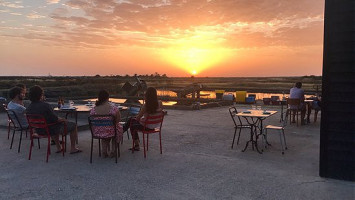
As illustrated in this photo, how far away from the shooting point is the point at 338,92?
4328 mm

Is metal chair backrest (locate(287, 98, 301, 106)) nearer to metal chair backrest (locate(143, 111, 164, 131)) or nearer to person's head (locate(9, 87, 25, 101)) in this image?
metal chair backrest (locate(143, 111, 164, 131))

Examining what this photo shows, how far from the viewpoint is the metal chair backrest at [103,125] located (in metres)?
5.15

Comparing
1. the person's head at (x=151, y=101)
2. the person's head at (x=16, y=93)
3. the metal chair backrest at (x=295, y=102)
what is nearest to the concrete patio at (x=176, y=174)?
the person's head at (x=151, y=101)

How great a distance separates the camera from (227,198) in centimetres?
370

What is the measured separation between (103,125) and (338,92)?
Result: 11.6ft

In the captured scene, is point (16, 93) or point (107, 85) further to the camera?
point (107, 85)

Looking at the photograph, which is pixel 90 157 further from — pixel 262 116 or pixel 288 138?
pixel 288 138

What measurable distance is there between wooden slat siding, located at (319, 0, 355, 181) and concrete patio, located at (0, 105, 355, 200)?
0.95 feet

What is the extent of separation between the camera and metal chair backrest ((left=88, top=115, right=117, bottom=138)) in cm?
515

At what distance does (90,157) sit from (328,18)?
4.22 m

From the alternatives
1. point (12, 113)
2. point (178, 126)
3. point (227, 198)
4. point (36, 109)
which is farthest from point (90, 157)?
point (178, 126)

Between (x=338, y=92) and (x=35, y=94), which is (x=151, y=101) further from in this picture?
(x=338, y=92)

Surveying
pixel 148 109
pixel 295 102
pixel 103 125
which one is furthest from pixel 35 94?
pixel 295 102

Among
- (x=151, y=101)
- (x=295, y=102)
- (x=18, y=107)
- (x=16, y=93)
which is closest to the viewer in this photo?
(x=151, y=101)
